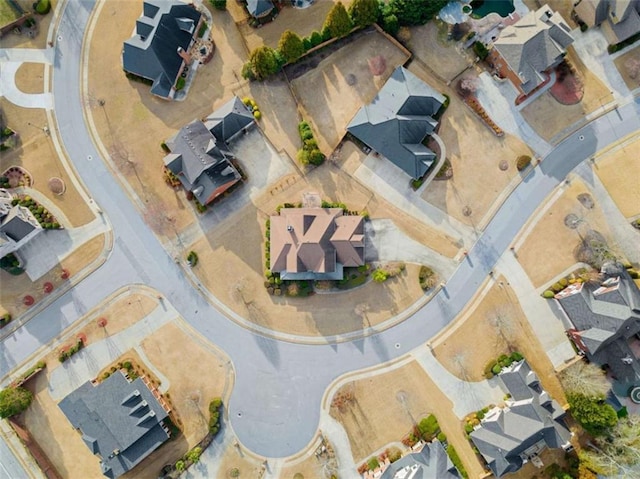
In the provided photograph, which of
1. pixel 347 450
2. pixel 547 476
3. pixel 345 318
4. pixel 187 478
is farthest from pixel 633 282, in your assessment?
pixel 187 478

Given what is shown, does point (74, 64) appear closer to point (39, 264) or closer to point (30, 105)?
point (30, 105)

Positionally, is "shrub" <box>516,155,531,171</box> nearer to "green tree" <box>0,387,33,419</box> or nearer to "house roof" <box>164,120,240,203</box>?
"house roof" <box>164,120,240,203</box>

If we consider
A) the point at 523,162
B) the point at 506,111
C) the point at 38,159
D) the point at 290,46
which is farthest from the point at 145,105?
the point at 523,162

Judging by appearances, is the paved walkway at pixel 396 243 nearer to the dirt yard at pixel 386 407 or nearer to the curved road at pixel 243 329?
the curved road at pixel 243 329

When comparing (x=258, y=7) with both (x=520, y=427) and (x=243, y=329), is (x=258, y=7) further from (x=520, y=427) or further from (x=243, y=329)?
(x=520, y=427)

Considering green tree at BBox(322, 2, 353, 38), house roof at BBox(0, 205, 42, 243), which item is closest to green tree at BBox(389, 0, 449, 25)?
green tree at BBox(322, 2, 353, 38)
